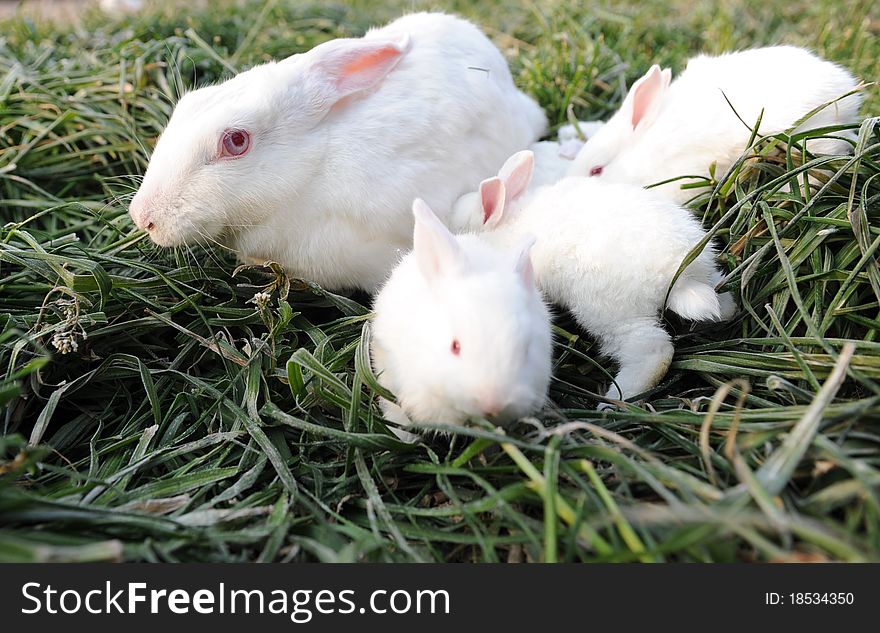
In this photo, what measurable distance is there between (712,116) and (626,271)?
1.11 metres

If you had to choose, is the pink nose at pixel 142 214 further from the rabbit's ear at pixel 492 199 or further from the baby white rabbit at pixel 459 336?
the rabbit's ear at pixel 492 199

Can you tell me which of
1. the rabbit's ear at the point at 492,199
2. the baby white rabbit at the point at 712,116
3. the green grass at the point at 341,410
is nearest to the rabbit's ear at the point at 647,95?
the baby white rabbit at the point at 712,116

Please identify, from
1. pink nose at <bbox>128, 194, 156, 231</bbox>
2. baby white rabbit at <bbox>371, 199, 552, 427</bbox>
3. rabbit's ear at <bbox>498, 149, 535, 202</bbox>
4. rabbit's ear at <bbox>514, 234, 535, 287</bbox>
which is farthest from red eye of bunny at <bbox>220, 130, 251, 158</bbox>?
rabbit's ear at <bbox>514, 234, 535, 287</bbox>

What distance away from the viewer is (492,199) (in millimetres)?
3170

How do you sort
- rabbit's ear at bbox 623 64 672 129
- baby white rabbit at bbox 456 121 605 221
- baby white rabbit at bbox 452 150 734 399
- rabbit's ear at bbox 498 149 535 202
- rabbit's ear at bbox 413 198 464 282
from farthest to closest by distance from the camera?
baby white rabbit at bbox 456 121 605 221 → rabbit's ear at bbox 623 64 672 129 → rabbit's ear at bbox 498 149 535 202 → baby white rabbit at bbox 452 150 734 399 → rabbit's ear at bbox 413 198 464 282

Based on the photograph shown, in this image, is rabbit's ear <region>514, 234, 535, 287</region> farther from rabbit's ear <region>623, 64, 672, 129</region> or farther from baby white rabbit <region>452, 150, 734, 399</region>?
rabbit's ear <region>623, 64, 672, 129</region>

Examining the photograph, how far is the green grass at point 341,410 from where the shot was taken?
6.35 feet

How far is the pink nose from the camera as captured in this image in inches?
118

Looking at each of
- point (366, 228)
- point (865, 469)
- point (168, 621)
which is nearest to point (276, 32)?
point (366, 228)

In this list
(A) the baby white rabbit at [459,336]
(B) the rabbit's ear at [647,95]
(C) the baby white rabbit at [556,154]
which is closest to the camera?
(A) the baby white rabbit at [459,336]

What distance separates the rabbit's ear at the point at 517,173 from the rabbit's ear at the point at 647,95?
2.36 ft

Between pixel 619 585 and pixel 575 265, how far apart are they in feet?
4.51

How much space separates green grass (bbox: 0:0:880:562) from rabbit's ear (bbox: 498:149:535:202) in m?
0.63

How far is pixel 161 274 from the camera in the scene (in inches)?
122
